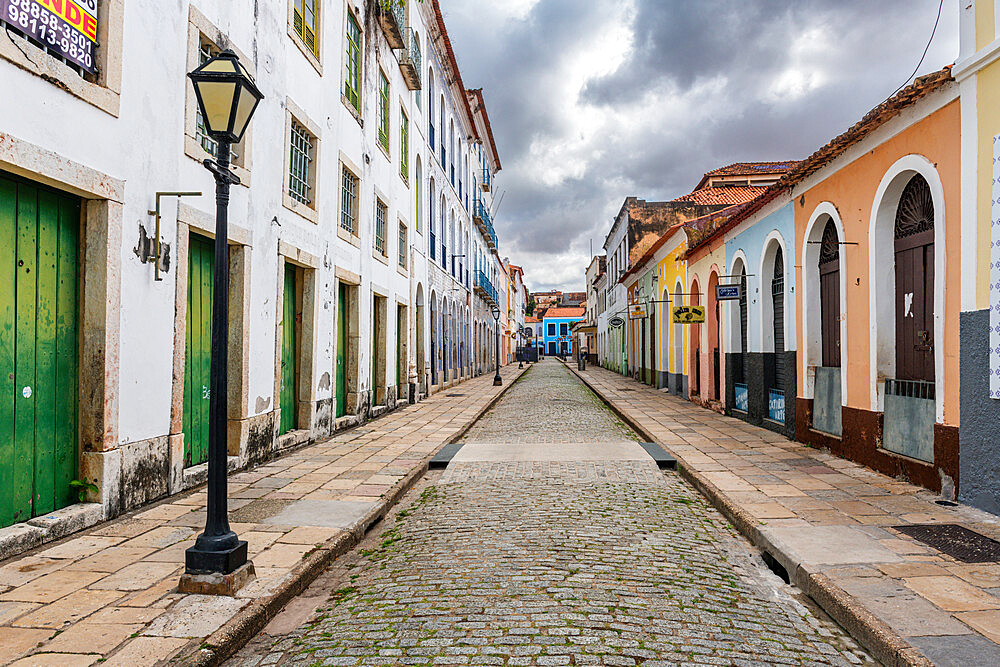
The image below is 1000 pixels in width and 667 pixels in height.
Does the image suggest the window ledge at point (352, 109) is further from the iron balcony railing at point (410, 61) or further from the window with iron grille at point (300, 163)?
the iron balcony railing at point (410, 61)

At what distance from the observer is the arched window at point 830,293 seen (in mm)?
9086

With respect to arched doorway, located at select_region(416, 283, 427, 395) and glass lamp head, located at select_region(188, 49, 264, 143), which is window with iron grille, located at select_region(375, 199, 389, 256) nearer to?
arched doorway, located at select_region(416, 283, 427, 395)

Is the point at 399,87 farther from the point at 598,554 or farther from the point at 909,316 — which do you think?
the point at 598,554

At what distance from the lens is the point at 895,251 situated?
7.49 meters

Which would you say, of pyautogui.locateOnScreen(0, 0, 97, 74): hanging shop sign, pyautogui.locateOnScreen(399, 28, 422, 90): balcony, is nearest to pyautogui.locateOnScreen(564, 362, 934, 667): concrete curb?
pyautogui.locateOnScreen(0, 0, 97, 74): hanging shop sign

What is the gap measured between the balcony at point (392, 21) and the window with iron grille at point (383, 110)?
2.62ft

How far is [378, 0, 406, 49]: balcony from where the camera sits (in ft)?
44.4

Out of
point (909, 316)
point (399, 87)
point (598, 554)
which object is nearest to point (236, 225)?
point (598, 554)

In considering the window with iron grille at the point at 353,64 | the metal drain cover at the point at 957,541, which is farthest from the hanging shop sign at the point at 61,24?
the metal drain cover at the point at 957,541

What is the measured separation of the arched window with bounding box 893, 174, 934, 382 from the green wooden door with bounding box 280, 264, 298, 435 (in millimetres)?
7528

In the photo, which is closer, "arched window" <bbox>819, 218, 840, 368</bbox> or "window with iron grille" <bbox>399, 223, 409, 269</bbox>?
"arched window" <bbox>819, 218, 840, 368</bbox>

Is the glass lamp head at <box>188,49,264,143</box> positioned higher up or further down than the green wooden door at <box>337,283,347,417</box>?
higher up

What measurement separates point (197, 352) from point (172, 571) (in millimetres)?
3264

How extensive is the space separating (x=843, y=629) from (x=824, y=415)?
19.8 feet
